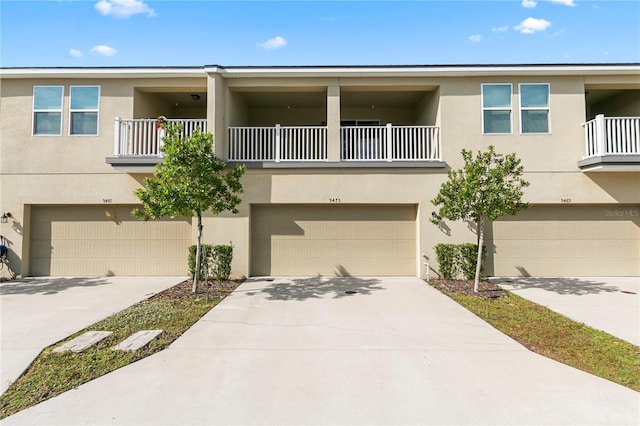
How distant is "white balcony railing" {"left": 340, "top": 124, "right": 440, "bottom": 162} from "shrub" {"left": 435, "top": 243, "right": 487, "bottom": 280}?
Answer: 2822mm

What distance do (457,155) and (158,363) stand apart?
9.20 m

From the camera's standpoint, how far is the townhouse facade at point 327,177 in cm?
955

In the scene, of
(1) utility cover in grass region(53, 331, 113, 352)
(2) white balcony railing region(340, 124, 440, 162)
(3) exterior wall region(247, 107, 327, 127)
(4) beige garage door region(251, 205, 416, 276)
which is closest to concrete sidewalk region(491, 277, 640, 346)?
(4) beige garage door region(251, 205, 416, 276)

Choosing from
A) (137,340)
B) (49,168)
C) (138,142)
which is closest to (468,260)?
(137,340)

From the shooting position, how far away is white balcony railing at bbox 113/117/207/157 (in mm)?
9398

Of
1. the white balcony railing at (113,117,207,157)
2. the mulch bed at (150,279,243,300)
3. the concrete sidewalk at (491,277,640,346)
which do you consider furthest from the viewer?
the white balcony railing at (113,117,207,157)

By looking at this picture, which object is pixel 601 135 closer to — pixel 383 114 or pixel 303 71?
pixel 383 114

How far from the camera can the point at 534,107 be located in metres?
9.67

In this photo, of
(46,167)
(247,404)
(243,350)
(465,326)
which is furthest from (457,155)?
(46,167)

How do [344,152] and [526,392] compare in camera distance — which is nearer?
[526,392]

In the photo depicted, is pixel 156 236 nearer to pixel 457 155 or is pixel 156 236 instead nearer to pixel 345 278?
pixel 345 278

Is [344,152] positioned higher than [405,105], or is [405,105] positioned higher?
[405,105]

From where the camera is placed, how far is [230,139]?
10.0m

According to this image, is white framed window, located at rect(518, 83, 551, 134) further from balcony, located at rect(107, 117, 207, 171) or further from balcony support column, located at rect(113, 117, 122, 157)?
balcony support column, located at rect(113, 117, 122, 157)
